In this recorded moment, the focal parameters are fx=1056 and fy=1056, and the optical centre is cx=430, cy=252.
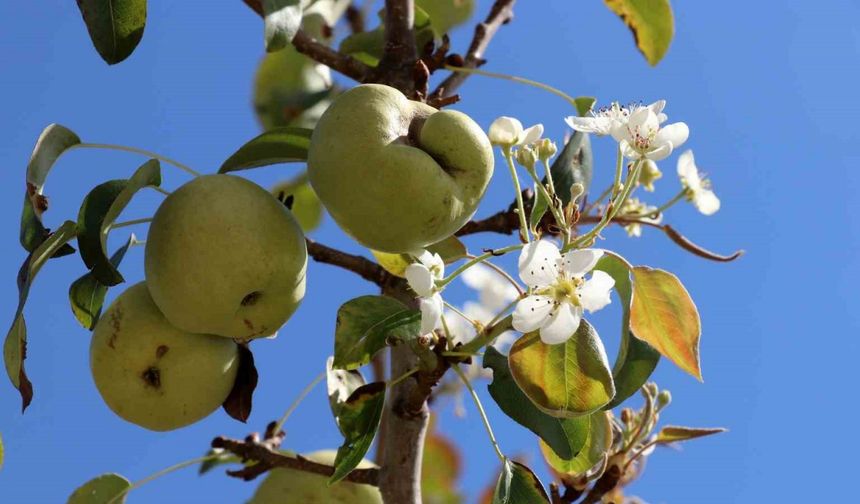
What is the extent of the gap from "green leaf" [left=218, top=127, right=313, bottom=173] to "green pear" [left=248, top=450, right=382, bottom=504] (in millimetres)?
554

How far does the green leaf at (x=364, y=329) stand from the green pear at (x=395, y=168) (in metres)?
0.09

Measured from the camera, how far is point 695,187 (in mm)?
1841

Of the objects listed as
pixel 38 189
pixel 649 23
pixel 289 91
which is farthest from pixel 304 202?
pixel 38 189

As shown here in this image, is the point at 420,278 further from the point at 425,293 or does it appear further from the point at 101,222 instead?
the point at 101,222

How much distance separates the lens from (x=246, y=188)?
153cm

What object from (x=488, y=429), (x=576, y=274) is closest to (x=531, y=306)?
(x=576, y=274)

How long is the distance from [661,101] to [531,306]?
39cm

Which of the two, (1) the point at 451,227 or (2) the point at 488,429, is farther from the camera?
(2) the point at 488,429

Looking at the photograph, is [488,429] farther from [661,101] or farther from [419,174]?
[661,101]

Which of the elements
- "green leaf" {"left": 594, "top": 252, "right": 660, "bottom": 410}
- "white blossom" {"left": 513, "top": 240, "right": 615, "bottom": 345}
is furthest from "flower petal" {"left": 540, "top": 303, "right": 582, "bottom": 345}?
"green leaf" {"left": 594, "top": 252, "right": 660, "bottom": 410}

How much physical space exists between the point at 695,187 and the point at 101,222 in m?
0.99

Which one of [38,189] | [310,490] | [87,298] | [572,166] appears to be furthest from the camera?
[310,490]

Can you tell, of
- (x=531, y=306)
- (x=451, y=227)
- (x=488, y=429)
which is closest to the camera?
(x=531, y=306)

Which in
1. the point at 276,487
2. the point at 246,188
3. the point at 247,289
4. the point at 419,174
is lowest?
the point at 276,487
